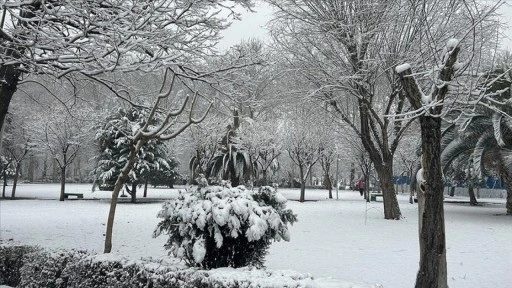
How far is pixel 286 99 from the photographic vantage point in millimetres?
16453

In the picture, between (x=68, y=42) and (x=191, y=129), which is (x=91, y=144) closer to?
(x=191, y=129)

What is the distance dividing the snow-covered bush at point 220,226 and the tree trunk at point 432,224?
180 centimetres

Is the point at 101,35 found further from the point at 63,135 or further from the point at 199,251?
the point at 63,135

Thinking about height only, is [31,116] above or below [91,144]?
above

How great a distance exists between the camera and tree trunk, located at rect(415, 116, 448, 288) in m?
4.59

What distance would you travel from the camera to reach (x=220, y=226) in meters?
5.50

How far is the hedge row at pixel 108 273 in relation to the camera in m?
3.97

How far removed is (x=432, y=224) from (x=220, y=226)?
244 centimetres

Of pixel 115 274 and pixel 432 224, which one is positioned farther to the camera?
pixel 115 274

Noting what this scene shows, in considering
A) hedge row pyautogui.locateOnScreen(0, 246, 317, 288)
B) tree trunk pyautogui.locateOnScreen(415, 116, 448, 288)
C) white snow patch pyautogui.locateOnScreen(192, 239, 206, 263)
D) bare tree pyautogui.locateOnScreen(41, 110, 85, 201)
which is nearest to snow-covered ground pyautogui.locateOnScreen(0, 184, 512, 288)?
hedge row pyautogui.locateOnScreen(0, 246, 317, 288)

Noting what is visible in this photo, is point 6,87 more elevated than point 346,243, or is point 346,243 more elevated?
point 6,87

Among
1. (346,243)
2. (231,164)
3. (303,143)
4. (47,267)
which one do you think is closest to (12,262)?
(47,267)

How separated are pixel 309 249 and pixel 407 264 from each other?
2.17 meters

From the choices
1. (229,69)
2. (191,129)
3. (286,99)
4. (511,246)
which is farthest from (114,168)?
(511,246)
